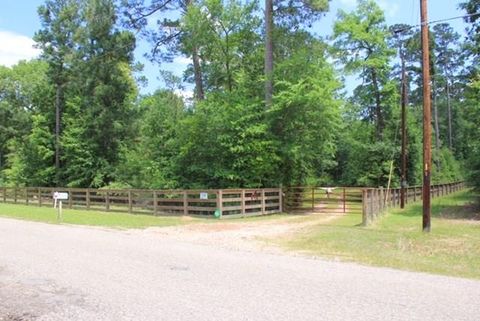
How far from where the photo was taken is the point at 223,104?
25031mm

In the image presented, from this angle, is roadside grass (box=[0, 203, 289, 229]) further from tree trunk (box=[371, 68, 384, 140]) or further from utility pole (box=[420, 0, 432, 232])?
tree trunk (box=[371, 68, 384, 140])

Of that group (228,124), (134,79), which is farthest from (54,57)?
(228,124)

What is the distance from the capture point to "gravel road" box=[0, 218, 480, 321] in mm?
6215

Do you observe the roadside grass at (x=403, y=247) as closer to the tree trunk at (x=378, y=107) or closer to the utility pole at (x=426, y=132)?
the utility pole at (x=426, y=132)

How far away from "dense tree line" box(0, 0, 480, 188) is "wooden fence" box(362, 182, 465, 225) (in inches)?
83.8

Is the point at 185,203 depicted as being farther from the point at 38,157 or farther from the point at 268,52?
the point at 38,157

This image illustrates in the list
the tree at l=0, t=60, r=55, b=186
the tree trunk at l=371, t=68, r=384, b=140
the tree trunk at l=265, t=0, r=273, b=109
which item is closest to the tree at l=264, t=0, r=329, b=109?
the tree trunk at l=265, t=0, r=273, b=109

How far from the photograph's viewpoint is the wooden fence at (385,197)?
18578mm

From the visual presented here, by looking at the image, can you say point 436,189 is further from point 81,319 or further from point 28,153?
point 81,319

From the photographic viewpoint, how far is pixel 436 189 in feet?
137

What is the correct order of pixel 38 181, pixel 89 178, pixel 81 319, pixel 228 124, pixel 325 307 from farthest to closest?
pixel 38 181 → pixel 89 178 → pixel 228 124 → pixel 325 307 → pixel 81 319

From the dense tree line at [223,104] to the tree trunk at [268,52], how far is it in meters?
0.07

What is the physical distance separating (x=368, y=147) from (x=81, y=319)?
34.8m

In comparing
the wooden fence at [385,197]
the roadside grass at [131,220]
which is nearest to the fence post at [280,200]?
the roadside grass at [131,220]
